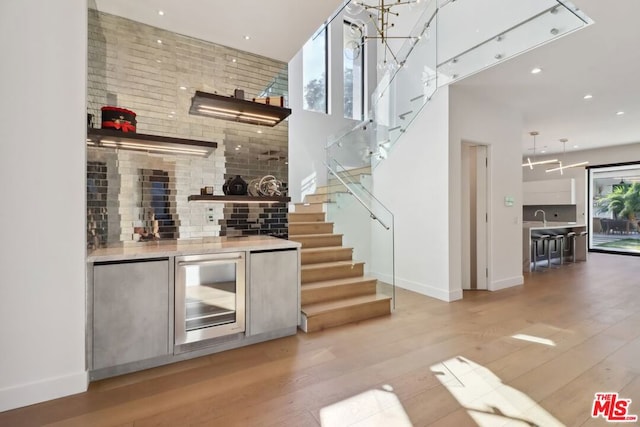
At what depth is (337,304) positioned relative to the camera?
3.64m

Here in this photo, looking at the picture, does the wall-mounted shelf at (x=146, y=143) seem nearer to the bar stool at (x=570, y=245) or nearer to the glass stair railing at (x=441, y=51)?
the glass stair railing at (x=441, y=51)

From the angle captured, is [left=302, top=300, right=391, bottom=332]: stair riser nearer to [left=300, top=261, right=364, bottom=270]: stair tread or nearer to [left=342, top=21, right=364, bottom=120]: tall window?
[left=300, top=261, right=364, bottom=270]: stair tread

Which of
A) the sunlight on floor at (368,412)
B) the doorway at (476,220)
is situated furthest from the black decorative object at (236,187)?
the doorway at (476,220)

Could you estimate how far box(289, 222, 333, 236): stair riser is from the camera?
471 cm

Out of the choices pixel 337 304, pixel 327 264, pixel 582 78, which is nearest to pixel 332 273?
pixel 327 264

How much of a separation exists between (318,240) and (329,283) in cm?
84

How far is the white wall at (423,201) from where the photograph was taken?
4430mm

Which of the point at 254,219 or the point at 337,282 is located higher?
the point at 254,219

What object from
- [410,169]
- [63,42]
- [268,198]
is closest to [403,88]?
[410,169]

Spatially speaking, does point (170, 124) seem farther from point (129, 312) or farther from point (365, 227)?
point (365, 227)

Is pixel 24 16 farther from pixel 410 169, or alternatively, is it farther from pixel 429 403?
pixel 410 169

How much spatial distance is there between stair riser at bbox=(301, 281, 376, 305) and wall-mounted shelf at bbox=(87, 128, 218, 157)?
6.46 feet

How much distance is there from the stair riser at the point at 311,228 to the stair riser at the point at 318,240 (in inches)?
5.7

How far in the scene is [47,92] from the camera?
6.93 ft
